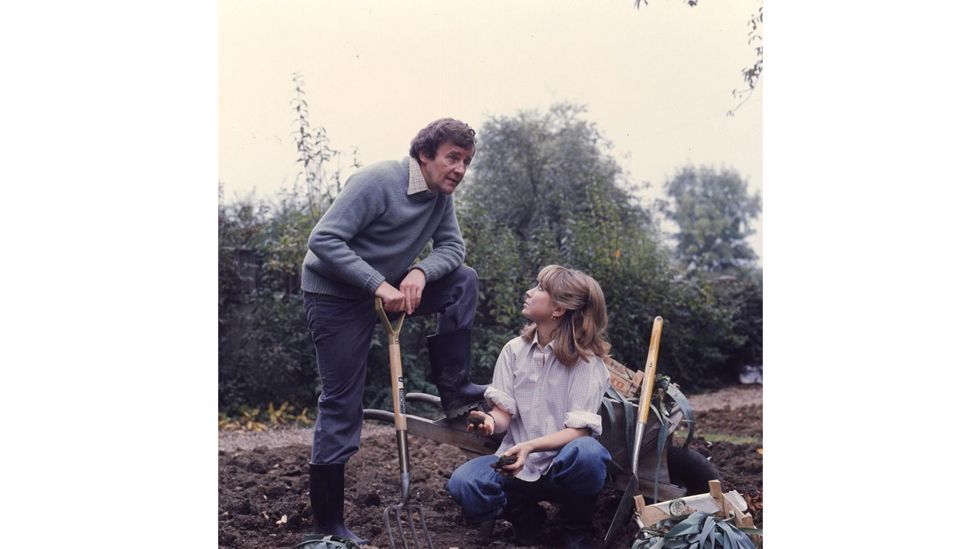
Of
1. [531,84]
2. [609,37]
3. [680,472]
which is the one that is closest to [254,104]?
[531,84]

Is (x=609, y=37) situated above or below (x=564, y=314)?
above

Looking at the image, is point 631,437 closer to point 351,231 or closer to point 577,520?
point 577,520

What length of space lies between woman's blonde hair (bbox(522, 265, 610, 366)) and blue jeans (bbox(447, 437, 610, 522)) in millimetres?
401

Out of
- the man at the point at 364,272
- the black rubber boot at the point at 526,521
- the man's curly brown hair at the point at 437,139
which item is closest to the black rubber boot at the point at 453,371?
the man at the point at 364,272

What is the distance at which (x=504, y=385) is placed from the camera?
4910 mm

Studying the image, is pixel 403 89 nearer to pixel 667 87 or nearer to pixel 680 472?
pixel 667 87

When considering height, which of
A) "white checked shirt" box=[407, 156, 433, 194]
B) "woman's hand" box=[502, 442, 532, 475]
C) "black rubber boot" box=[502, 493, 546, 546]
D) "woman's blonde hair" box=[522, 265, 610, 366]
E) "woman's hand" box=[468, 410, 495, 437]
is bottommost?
"black rubber boot" box=[502, 493, 546, 546]

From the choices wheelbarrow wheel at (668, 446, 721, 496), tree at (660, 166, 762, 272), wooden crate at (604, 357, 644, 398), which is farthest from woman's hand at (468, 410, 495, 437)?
tree at (660, 166, 762, 272)

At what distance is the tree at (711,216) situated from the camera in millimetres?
5441

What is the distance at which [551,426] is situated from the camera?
481cm

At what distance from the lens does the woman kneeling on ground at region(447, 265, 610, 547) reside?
473 centimetres

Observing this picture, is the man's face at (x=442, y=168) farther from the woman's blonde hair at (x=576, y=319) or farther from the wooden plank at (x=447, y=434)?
the wooden plank at (x=447, y=434)

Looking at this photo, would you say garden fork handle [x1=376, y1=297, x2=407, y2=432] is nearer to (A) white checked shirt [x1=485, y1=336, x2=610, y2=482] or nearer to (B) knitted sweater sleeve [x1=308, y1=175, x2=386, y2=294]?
(B) knitted sweater sleeve [x1=308, y1=175, x2=386, y2=294]

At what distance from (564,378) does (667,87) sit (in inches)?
60.7
